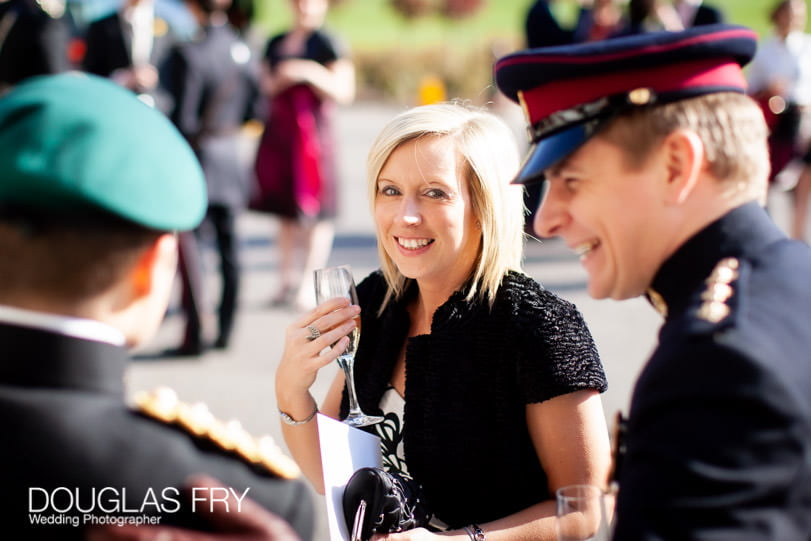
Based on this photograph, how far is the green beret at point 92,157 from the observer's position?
4.49 feet

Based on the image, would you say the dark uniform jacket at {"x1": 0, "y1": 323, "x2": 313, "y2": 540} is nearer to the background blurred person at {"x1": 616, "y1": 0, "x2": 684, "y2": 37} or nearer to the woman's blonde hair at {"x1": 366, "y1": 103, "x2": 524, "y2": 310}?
the woman's blonde hair at {"x1": 366, "y1": 103, "x2": 524, "y2": 310}

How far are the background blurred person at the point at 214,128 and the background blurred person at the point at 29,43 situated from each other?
819mm

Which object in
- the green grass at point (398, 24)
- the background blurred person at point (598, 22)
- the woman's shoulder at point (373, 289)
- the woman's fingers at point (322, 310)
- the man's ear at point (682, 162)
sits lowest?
the woman's fingers at point (322, 310)

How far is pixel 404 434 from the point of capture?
2496mm

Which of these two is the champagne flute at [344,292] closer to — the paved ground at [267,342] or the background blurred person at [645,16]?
the paved ground at [267,342]

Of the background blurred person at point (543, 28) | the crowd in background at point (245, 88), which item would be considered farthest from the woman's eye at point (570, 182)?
the background blurred person at point (543, 28)

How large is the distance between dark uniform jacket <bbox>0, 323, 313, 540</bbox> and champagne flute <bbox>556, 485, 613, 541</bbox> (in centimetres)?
62

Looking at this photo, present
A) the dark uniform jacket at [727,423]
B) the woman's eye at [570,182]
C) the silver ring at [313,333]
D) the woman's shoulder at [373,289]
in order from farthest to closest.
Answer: the woman's shoulder at [373,289], the silver ring at [313,333], the woman's eye at [570,182], the dark uniform jacket at [727,423]

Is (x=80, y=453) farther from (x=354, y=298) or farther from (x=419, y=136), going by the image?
(x=419, y=136)

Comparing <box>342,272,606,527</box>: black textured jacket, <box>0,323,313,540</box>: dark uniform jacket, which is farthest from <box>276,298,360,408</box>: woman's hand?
<box>0,323,313,540</box>: dark uniform jacket

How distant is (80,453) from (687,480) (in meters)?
0.82

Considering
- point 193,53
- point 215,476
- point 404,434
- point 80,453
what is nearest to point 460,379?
point 404,434

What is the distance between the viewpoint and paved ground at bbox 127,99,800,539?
5430mm

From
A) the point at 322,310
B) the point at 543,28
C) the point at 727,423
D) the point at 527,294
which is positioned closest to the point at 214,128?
the point at 543,28
